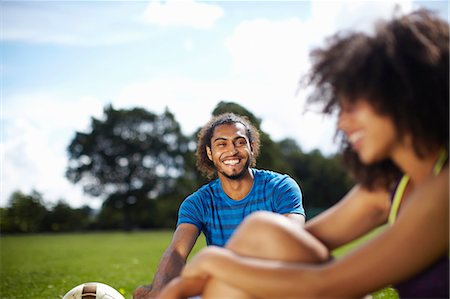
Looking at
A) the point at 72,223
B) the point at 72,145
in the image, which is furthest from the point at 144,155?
the point at 72,223

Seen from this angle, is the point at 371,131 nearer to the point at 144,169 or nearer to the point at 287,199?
the point at 287,199

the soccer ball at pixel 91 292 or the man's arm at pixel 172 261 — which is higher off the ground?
the man's arm at pixel 172 261

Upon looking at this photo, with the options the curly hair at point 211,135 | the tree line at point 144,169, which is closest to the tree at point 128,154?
the tree line at point 144,169

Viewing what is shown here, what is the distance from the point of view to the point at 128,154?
58.4 meters

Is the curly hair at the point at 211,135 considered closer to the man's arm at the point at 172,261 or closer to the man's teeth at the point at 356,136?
the man's arm at the point at 172,261

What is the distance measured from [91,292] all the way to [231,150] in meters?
1.75

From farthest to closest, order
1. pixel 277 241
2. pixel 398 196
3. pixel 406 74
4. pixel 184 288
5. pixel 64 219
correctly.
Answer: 1. pixel 64 219
2. pixel 184 288
3. pixel 398 196
4. pixel 277 241
5. pixel 406 74

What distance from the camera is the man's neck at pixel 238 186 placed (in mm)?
4766

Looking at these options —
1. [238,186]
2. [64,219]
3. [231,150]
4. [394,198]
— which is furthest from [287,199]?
[64,219]

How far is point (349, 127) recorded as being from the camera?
90.1 inches

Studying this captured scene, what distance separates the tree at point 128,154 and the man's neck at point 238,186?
52.1 m

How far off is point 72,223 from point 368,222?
46491 millimetres

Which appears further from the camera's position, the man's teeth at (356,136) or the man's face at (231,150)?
the man's face at (231,150)

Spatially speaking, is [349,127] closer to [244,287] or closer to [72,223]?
[244,287]
